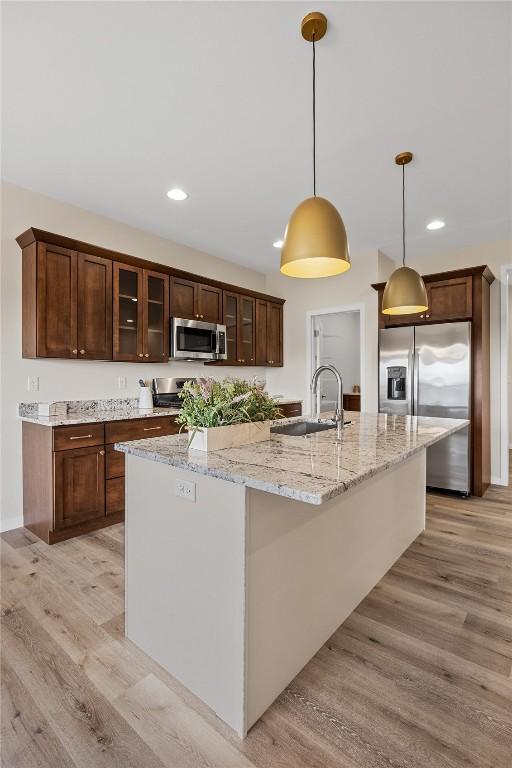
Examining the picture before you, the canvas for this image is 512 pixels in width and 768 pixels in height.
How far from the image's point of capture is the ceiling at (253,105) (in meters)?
1.69

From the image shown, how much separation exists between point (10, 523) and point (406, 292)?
136 inches

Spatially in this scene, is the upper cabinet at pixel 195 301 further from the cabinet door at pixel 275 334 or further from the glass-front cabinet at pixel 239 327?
the cabinet door at pixel 275 334

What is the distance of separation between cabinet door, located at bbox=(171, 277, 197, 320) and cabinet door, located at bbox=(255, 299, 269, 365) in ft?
3.80

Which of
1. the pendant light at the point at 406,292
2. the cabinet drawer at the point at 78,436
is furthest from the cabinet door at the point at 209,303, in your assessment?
the pendant light at the point at 406,292

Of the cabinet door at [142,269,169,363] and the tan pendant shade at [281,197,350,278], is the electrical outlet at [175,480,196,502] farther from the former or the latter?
the cabinet door at [142,269,169,363]

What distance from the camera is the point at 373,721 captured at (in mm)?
1385

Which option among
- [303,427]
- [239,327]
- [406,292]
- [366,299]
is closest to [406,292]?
[406,292]

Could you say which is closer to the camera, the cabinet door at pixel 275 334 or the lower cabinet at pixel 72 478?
the lower cabinet at pixel 72 478

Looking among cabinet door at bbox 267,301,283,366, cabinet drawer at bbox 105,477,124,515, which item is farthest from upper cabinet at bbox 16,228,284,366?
cabinet drawer at bbox 105,477,124,515

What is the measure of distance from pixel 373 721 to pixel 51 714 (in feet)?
3.86

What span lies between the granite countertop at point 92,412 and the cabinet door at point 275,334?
205 cm

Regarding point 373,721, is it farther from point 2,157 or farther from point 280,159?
point 2,157

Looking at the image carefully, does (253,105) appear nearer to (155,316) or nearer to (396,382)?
(155,316)

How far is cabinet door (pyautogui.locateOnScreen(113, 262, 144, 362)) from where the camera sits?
3490 mm
